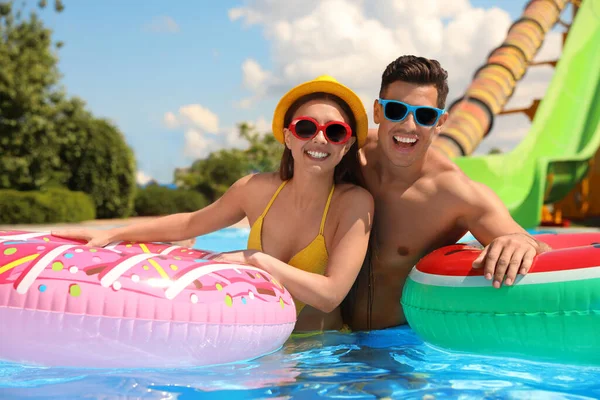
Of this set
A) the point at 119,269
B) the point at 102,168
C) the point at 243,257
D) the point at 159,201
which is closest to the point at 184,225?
the point at 243,257

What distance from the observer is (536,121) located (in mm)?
12227

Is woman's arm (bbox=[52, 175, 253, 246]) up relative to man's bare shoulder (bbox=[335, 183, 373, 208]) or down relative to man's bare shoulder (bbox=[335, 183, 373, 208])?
down

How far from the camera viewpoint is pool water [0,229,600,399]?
229 cm

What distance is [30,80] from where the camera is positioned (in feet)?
57.6

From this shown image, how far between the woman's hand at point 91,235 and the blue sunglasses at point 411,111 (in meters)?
1.62

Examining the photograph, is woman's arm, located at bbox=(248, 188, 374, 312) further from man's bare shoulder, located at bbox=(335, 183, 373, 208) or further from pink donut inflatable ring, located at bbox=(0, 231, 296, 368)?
pink donut inflatable ring, located at bbox=(0, 231, 296, 368)

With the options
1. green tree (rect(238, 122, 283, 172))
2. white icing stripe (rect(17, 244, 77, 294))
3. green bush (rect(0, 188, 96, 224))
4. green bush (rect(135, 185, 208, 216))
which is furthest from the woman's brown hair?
green tree (rect(238, 122, 283, 172))

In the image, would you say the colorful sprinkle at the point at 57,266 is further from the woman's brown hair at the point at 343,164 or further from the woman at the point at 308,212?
the woman's brown hair at the point at 343,164

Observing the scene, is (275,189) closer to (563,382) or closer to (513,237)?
(513,237)

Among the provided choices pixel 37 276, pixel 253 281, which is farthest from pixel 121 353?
pixel 253 281

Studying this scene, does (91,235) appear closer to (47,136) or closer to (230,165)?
(47,136)

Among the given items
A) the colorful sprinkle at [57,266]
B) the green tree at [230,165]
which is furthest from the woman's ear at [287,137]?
the green tree at [230,165]

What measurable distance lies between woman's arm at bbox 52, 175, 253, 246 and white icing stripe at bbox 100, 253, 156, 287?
0.73m

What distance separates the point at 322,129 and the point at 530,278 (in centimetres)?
113
